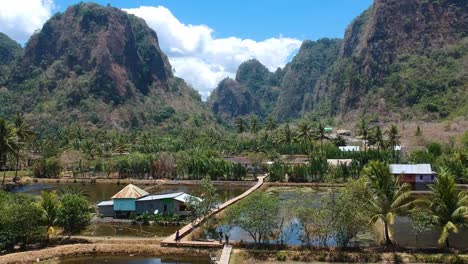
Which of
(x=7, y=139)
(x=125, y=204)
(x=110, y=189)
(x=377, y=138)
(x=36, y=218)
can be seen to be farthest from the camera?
(x=377, y=138)

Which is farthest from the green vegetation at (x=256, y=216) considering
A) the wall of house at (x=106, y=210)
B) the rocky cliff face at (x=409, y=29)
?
the rocky cliff face at (x=409, y=29)

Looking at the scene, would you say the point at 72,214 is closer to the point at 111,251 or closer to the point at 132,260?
the point at 111,251

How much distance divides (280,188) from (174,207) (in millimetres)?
27320

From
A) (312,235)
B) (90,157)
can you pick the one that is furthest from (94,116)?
(312,235)

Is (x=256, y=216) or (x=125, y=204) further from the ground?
(x=125, y=204)

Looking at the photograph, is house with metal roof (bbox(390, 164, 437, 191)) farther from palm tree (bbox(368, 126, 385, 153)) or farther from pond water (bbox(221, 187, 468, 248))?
pond water (bbox(221, 187, 468, 248))

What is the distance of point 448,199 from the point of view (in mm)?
34469

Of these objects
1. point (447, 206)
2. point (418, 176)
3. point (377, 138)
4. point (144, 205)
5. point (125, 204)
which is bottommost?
point (144, 205)

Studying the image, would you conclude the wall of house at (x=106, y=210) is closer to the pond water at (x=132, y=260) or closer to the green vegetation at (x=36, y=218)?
the green vegetation at (x=36, y=218)

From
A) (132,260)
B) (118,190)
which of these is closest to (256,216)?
(132,260)

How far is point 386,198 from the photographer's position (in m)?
36.0

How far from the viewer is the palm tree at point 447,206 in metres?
34.0

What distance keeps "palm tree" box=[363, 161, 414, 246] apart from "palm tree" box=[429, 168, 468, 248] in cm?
194

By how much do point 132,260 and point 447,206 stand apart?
2255 centimetres
